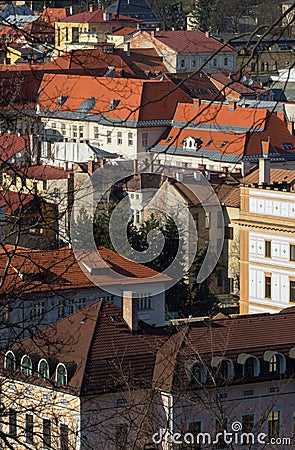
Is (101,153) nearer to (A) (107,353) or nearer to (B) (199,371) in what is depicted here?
(A) (107,353)

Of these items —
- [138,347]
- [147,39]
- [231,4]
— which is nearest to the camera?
[138,347]

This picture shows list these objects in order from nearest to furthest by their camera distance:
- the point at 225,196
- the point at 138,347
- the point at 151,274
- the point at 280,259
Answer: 1. the point at 138,347
2. the point at 151,274
3. the point at 280,259
4. the point at 225,196

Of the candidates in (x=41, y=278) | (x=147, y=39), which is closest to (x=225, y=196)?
(x=41, y=278)

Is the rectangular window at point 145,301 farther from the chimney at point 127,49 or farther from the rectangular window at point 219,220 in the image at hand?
the chimney at point 127,49

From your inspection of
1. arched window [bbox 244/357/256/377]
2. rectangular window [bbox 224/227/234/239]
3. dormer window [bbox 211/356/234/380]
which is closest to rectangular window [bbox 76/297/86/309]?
dormer window [bbox 211/356/234/380]

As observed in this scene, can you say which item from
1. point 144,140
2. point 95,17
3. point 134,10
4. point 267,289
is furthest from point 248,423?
point 134,10

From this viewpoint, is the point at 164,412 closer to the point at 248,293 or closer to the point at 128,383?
the point at 128,383

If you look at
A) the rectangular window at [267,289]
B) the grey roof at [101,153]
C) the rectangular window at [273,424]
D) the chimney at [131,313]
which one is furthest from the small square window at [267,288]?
the grey roof at [101,153]
